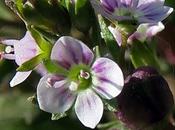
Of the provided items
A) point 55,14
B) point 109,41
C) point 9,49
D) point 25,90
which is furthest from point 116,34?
point 25,90

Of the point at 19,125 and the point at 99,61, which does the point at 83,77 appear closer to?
the point at 99,61

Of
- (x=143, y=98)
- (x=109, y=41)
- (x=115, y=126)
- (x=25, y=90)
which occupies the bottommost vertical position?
(x=25, y=90)

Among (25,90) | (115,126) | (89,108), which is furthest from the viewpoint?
(25,90)

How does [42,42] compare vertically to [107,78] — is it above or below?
above

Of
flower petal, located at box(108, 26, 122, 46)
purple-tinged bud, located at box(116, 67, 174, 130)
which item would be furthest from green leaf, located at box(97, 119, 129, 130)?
flower petal, located at box(108, 26, 122, 46)

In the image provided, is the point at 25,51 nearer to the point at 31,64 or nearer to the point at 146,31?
the point at 31,64
